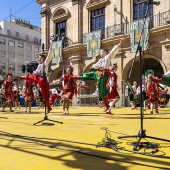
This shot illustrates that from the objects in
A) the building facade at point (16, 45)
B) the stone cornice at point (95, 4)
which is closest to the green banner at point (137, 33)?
the stone cornice at point (95, 4)

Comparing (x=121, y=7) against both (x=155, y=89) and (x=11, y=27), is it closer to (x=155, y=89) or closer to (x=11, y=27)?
(x=155, y=89)

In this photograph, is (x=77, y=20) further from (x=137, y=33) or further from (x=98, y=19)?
(x=137, y=33)

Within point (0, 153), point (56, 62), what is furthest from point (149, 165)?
point (56, 62)

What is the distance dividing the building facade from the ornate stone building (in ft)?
90.9

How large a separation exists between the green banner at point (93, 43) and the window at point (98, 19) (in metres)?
1.06

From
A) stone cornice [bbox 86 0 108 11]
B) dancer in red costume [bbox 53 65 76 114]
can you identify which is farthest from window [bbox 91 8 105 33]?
dancer in red costume [bbox 53 65 76 114]

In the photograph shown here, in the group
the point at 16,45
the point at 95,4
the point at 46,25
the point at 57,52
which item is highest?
the point at 16,45

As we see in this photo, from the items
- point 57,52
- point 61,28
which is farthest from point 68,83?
point 61,28

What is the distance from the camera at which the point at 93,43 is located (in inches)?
869

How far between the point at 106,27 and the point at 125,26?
6.95ft

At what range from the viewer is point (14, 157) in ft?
10.2

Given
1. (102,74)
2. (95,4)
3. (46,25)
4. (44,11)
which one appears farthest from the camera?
(46,25)

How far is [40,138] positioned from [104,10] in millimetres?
19930

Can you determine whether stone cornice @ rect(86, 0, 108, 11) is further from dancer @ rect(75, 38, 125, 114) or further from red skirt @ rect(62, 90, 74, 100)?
dancer @ rect(75, 38, 125, 114)
